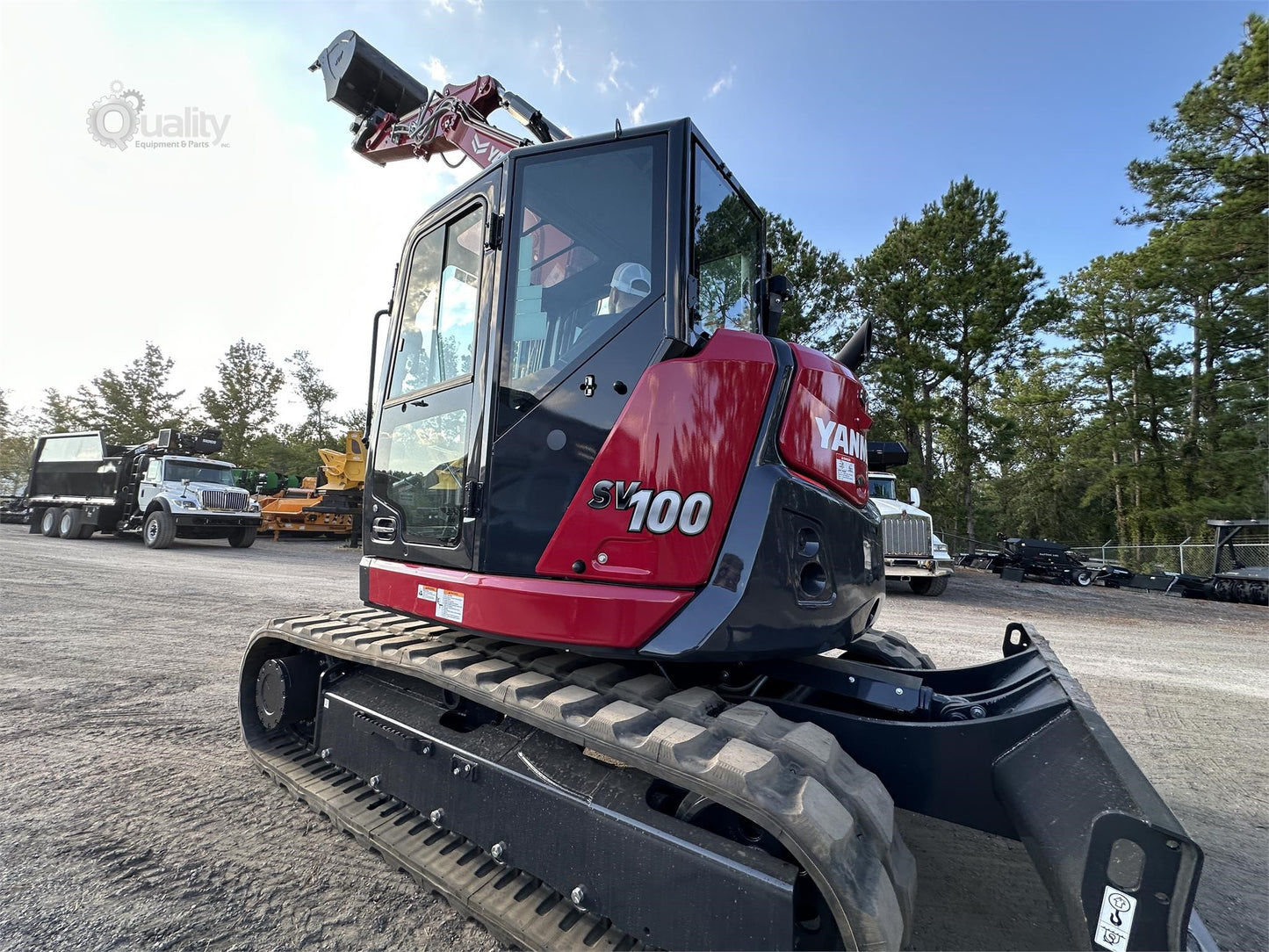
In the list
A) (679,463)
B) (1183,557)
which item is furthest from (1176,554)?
(679,463)

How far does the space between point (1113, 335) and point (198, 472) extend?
34.8m

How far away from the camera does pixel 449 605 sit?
7.72 ft

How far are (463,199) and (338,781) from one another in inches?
104

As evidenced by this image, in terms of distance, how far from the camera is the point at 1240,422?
71.2ft

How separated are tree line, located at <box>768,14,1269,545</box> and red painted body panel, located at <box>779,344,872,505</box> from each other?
20.1 m

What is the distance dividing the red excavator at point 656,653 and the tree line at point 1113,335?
66.1 ft

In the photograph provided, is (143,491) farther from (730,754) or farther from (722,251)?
(730,754)

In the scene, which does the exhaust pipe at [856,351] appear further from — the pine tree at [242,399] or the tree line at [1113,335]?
the pine tree at [242,399]

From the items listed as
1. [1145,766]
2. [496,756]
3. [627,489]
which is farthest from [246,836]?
[1145,766]

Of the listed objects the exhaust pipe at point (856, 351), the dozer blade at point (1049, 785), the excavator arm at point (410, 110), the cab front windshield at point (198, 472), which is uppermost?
the excavator arm at point (410, 110)

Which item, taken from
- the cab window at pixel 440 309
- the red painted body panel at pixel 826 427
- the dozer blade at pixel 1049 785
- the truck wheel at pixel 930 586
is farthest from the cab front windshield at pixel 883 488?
the cab window at pixel 440 309

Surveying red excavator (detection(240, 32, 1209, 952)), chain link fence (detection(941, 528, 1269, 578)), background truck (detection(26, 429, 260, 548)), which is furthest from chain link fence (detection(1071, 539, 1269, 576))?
background truck (detection(26, 429, 260, 548))

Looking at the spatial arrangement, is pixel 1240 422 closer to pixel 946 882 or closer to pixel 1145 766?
pixel 1145 766

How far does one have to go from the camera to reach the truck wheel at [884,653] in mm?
2982
